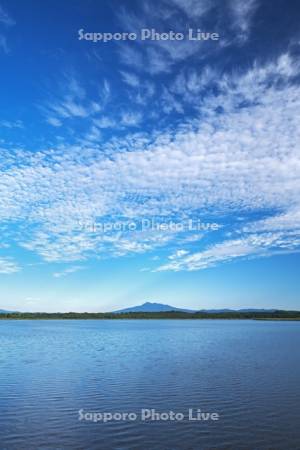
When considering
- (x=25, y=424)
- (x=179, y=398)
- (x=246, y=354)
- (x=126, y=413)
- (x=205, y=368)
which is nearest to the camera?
(x=25, y=424)

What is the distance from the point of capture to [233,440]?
755 inches

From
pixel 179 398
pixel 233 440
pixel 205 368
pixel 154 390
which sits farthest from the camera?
pixel 205 368

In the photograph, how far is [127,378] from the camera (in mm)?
34375

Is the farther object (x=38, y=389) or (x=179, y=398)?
(x=38, y=389)

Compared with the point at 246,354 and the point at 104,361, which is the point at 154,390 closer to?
the point at 104,361

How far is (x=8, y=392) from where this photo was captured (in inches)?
1128

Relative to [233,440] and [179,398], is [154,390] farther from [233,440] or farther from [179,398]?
[233,440]

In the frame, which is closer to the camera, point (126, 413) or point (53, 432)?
point (53, 432)

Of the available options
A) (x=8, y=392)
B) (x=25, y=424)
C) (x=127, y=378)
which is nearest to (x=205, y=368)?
(x=127, y=378)

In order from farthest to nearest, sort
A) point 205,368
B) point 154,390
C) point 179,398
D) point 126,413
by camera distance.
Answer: point 205,368
point 154,390
point 179,398
point 126,413

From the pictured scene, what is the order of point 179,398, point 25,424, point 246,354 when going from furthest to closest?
1. point 246,354
2. point 179,398
3. point 25,424

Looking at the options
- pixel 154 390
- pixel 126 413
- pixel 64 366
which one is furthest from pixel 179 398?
pixel 64 366

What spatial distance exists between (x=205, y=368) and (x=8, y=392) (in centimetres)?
1888

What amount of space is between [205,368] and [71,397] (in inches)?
644
